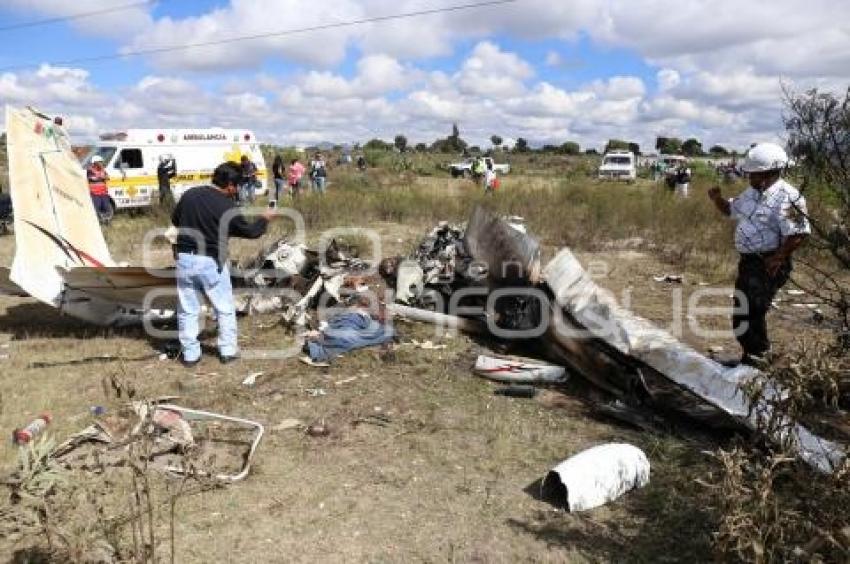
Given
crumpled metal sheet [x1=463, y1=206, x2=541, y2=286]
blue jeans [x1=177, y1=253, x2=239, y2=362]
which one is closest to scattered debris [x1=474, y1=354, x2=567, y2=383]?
crumpled metal sheet [x1=463, y1=206, x2=541, y2=286]

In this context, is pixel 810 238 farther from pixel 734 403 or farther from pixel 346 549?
pixel 346 549

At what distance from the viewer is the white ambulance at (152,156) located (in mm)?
17188

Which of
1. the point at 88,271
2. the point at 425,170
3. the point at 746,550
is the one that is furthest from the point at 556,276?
the point at 425,170

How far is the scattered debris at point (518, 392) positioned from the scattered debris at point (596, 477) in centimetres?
133

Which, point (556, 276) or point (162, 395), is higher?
point (556, 276)

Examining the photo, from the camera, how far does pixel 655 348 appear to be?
4629mm

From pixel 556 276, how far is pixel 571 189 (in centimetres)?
905

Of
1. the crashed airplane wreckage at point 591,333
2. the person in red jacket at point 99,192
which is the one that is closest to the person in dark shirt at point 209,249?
the crashed airplane wreckage at point 591,333

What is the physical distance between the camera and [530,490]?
3.69 m

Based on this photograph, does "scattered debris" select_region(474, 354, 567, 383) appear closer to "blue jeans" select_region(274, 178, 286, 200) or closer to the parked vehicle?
"blue jeans" select_region(274, 178, 286, 200)

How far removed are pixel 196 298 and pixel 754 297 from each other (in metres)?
4.30

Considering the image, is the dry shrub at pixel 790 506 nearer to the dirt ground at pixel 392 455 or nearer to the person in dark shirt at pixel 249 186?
the dirt ground at pixel 392 455

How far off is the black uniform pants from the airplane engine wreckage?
1.35 feet

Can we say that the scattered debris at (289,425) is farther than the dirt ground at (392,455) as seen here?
Yes
